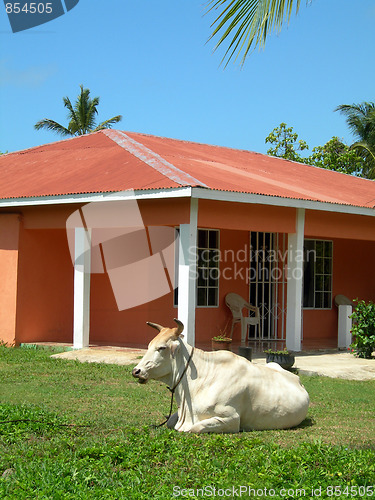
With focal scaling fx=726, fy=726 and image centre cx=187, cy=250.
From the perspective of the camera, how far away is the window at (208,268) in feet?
46.4

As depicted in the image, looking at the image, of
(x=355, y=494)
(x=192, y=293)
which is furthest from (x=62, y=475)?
(x=192, y=293)

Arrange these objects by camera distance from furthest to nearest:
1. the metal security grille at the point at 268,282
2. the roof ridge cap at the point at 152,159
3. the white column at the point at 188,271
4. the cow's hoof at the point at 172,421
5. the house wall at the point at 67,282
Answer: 1. the metal security grille at the point at 268,282
2. the house wall at the point at 67,282
3. the roof ridge cap at the point at 152,159
4. the white column at the point at 188,271
5. the cow's hoof at the point at 172,421

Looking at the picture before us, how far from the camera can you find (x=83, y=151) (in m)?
15.6

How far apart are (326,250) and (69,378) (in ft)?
27.6

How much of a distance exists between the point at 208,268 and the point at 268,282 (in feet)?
5.16

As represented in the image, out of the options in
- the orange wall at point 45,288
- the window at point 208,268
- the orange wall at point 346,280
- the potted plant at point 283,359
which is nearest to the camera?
A: the potted plant at point 283,359

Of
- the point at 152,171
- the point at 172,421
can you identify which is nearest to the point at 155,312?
the point at 152,171

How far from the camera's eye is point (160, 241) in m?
13.7

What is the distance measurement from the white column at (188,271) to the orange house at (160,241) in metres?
0.02

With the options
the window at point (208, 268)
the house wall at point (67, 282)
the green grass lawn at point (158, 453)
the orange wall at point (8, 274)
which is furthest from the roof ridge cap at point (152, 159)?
the green grass lawn at point (158, 453)

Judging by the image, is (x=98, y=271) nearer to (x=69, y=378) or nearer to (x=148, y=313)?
(x=148, y=313)

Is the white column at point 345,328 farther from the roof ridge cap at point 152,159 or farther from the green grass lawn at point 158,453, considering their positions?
the green grass lawn at point 158,453

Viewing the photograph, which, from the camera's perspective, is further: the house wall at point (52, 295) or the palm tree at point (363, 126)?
the palm tree at point (363, 126)

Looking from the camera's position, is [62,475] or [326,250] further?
[326,250]
